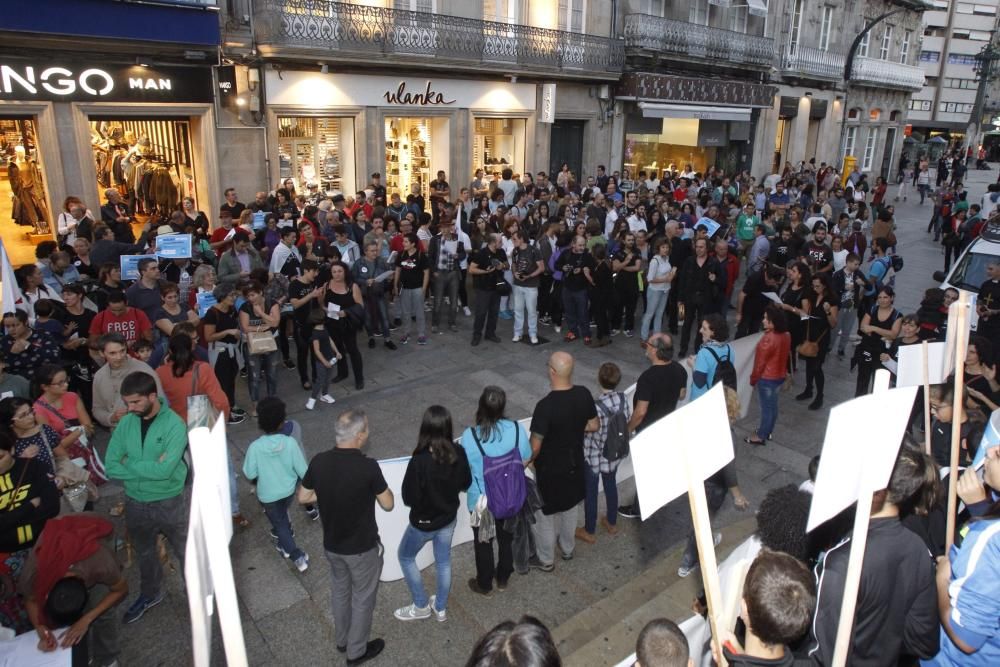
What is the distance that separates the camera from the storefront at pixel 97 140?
37.2ft

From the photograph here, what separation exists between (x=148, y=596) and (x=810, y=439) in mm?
6750

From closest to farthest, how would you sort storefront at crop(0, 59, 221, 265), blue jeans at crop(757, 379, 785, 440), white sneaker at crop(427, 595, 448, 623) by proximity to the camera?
white sneaker at crop(427, 595, 448, 623), blue jeans at crop(757, 379, 785, 440), storefront at crop(0, 59, 221, 265)

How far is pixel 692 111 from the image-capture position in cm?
2319

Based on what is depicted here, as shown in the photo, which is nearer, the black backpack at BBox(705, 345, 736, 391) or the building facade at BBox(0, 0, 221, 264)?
the black backpack at BBox(705, 345, 736, 391)

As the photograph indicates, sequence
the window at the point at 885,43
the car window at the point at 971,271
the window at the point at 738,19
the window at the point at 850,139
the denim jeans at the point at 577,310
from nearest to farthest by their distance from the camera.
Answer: the car window at the point at 971,271 → the denim jeans at the point at 577,310 → the window at the point at 738,19 → the window at the point at 885,43 → the window at the point at 850,139

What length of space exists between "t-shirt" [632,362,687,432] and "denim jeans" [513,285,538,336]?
4756 mm

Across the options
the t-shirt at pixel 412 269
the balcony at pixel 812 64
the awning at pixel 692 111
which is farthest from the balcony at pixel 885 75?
the t-shirt at pixel 412 269

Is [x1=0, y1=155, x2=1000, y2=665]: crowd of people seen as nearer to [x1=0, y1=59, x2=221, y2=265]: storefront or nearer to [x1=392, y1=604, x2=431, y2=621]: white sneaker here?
[x1=392, y1=604, x2=431, y2=621]: white sneaker

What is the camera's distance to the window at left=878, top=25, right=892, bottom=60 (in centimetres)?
3447

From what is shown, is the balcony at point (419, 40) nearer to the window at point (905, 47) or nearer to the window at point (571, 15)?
the window at point (571, 15)

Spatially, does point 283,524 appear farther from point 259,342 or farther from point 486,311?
point 486,311

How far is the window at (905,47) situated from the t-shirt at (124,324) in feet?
136

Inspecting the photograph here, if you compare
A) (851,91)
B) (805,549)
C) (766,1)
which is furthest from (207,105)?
(851,91)

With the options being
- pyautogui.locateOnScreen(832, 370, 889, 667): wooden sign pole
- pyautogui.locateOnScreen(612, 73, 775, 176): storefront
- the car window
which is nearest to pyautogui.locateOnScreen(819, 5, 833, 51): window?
pyautogui.locateOnScreen(612, 73, 775, 176): storefront
